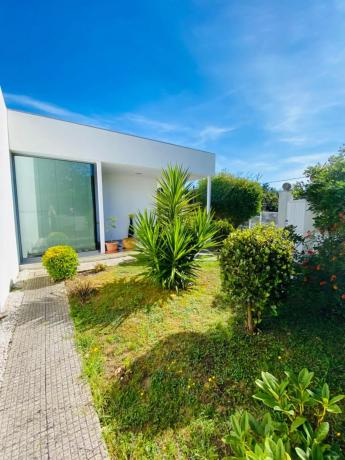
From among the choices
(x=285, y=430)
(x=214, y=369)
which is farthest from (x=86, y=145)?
(x=285, y=430)

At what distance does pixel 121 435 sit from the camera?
5.45ft

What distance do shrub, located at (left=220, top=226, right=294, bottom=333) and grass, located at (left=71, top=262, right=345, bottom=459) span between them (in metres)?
0.56

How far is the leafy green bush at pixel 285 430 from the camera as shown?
1148 millimetres

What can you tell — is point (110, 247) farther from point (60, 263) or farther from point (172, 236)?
point (172, 236)

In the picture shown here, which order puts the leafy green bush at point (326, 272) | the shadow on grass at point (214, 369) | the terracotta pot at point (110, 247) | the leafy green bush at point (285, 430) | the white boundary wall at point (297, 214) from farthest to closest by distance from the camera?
the terracotta pot at point (110, 247)
the white boundary wall at point (297, 214)
the leafy green bush at point (326, 272)
the shadow on grass at point (214, 369)
the leafy green bush at point (285, 430)

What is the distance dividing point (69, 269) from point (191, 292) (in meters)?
3.29

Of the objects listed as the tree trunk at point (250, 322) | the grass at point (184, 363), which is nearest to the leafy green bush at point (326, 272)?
the grass at point (184, 363)

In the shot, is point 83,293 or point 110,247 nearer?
point 83,293

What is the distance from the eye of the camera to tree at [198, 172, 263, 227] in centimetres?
1352

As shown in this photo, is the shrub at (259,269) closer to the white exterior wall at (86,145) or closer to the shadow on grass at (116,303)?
the shadow on grass at (116,303)

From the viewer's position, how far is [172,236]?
14.2 feet

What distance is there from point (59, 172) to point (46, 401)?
706 centimetres

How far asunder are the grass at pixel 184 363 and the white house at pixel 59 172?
440 centimetres

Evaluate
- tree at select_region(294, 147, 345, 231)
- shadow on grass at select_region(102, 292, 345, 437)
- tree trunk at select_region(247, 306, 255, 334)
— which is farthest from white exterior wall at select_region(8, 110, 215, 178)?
tree trunk at select_region(247, 306, 255, 334)
